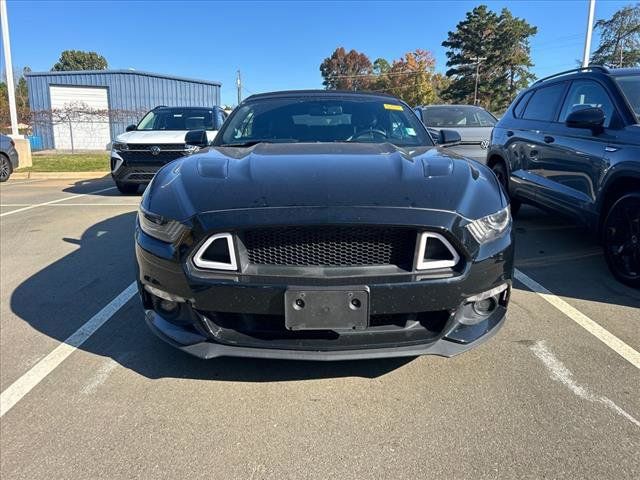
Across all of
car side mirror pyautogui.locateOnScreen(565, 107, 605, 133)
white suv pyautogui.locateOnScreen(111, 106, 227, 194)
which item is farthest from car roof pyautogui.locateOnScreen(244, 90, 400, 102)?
white suv pyautogui.locateOnScreen(111, 106, 227, 194)

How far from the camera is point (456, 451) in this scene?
2.18 metres

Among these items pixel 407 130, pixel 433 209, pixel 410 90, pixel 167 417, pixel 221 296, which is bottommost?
pixel 167 417

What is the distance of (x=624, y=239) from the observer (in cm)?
417

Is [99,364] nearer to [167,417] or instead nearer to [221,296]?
[167,417]

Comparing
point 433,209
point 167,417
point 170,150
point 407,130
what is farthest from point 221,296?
point 170,150

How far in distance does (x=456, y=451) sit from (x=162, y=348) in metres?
1.83

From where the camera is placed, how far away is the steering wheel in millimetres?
3793

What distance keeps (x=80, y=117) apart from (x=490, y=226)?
3285 cm

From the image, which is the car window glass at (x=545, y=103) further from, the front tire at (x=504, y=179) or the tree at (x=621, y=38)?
the tree at (x=621, y=38)

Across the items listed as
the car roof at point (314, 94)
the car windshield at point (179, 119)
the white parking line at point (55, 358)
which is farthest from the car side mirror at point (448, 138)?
the car windshield at point (179, 119)

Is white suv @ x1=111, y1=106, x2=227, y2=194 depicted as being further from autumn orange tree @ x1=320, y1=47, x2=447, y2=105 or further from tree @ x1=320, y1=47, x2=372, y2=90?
tree @ x1=320, y1=47, x2=372, y2=90

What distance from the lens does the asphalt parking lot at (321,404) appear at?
2.12 metres

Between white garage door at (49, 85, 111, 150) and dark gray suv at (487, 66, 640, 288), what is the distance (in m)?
29.1

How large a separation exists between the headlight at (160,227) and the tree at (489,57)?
Answer: 53.9 meters
